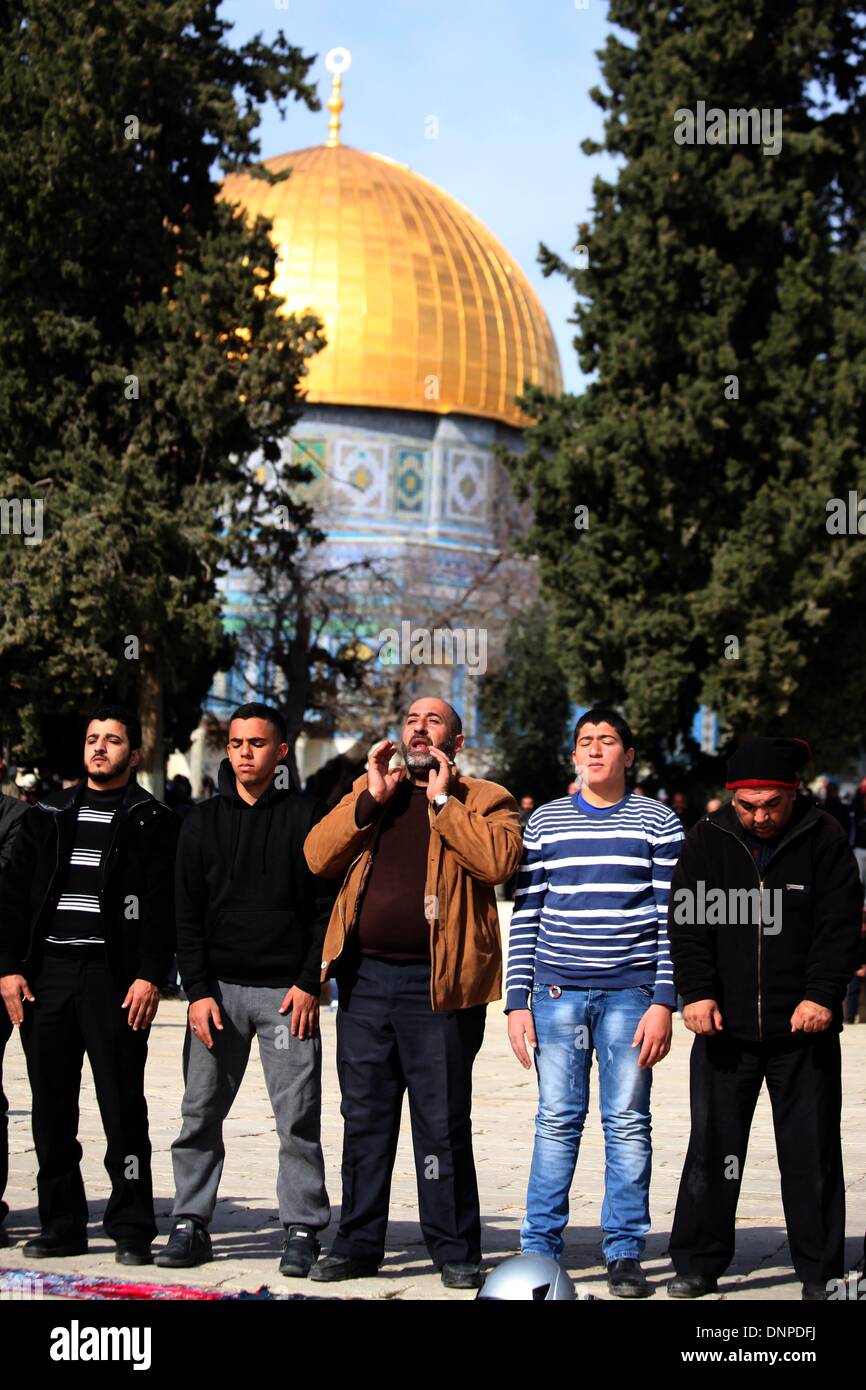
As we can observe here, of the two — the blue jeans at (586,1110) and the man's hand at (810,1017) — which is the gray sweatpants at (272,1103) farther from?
the man's hand at (810,1017)

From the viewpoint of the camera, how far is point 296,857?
5859mm

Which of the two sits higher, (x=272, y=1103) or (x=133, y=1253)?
(x=272, y=1103)

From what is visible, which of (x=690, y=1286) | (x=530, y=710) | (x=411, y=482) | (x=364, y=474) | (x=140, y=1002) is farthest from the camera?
(x=411, y=482)

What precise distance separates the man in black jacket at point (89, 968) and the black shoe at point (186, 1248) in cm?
11

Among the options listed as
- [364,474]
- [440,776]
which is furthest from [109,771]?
[364,474]

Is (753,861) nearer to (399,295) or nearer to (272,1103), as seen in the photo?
(272,1103)

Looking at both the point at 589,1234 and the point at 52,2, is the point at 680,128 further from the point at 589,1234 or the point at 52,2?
the point at 589,1234

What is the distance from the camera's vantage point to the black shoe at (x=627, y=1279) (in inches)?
208

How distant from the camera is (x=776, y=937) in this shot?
5.44m

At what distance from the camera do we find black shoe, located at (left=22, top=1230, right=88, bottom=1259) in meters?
5.69

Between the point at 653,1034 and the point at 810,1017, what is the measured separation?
0.46 m

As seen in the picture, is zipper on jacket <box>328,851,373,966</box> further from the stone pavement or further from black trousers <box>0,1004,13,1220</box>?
black trousers <box>0,1004,13,1220</box>
